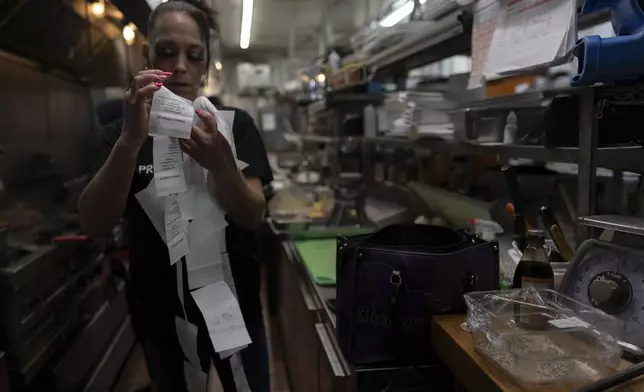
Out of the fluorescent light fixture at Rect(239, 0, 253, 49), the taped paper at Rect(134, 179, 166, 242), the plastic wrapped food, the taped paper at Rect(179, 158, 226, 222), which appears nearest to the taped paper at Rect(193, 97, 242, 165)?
the taped paper at Rect(179, 158, 226, 222)

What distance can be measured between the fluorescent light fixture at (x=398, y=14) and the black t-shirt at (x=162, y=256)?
99 centimetres

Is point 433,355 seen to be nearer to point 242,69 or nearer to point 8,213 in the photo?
point 8,213

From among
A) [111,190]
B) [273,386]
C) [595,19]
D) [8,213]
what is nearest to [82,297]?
[8,213]

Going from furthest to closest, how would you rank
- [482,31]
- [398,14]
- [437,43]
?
[398,14]
[437,43]
[482,31]

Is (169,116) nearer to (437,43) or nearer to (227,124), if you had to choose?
(227,124)

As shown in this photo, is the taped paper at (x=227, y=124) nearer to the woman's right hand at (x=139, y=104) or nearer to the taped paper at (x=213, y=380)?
the woman's right hand at (x=139, y=104)

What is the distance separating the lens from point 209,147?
1.23 metres

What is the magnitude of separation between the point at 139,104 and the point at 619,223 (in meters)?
1.02

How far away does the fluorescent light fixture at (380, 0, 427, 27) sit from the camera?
2.16 metres

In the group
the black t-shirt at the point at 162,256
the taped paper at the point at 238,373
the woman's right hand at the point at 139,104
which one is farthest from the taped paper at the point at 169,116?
the taped paper at the point at 238,373

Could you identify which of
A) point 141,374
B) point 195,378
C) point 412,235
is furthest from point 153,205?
point 141,374

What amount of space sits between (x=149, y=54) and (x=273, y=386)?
2.13 metres

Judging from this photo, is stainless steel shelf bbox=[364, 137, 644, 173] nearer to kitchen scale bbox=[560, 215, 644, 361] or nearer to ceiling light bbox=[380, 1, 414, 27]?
kitchen scale bbox=[560, 215, 644, 361]

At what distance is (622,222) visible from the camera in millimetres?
994
